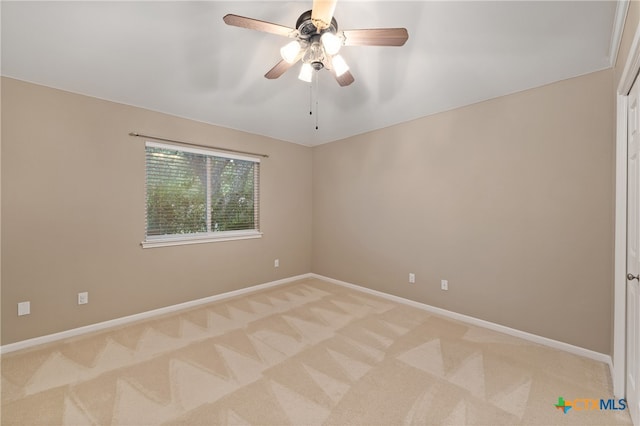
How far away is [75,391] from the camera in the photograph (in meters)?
1.90

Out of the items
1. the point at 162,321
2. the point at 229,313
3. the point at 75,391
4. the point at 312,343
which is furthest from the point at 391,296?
the point at 75,391

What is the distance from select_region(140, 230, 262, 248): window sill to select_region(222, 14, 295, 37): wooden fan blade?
8.53ft

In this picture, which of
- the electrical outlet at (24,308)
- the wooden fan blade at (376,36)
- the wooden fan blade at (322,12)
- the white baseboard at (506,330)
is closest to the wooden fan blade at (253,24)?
Answer: the wooden fan blade at (322,12)

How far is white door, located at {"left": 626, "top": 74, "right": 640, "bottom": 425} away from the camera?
157 centimetres

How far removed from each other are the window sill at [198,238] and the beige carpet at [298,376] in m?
0.90

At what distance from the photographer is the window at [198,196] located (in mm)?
3287

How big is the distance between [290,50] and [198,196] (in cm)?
247

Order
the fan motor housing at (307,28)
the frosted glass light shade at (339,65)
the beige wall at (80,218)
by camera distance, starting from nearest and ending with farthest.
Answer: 1. the fan motor housing at (307,28)
2. the frosted glass light shade at (339,65)
3. the beige wall at (80,218)

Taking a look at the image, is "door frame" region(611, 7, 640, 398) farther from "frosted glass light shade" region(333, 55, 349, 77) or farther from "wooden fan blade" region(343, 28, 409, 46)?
"frosted glass light shade" region(333, 55, 349, 77)

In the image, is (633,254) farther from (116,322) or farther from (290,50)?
(116,322)

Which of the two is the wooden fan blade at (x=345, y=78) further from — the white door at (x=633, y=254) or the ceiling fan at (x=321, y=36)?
the white door at (x=633, y=254)

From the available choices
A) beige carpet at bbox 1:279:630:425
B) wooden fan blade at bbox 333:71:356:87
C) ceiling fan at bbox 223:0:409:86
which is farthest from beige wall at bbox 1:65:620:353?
ceiling fan at bbox 223:0:409:86

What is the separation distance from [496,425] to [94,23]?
3961 mm

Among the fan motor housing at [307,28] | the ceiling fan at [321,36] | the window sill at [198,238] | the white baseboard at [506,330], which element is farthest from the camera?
the window sill at [198,238]
